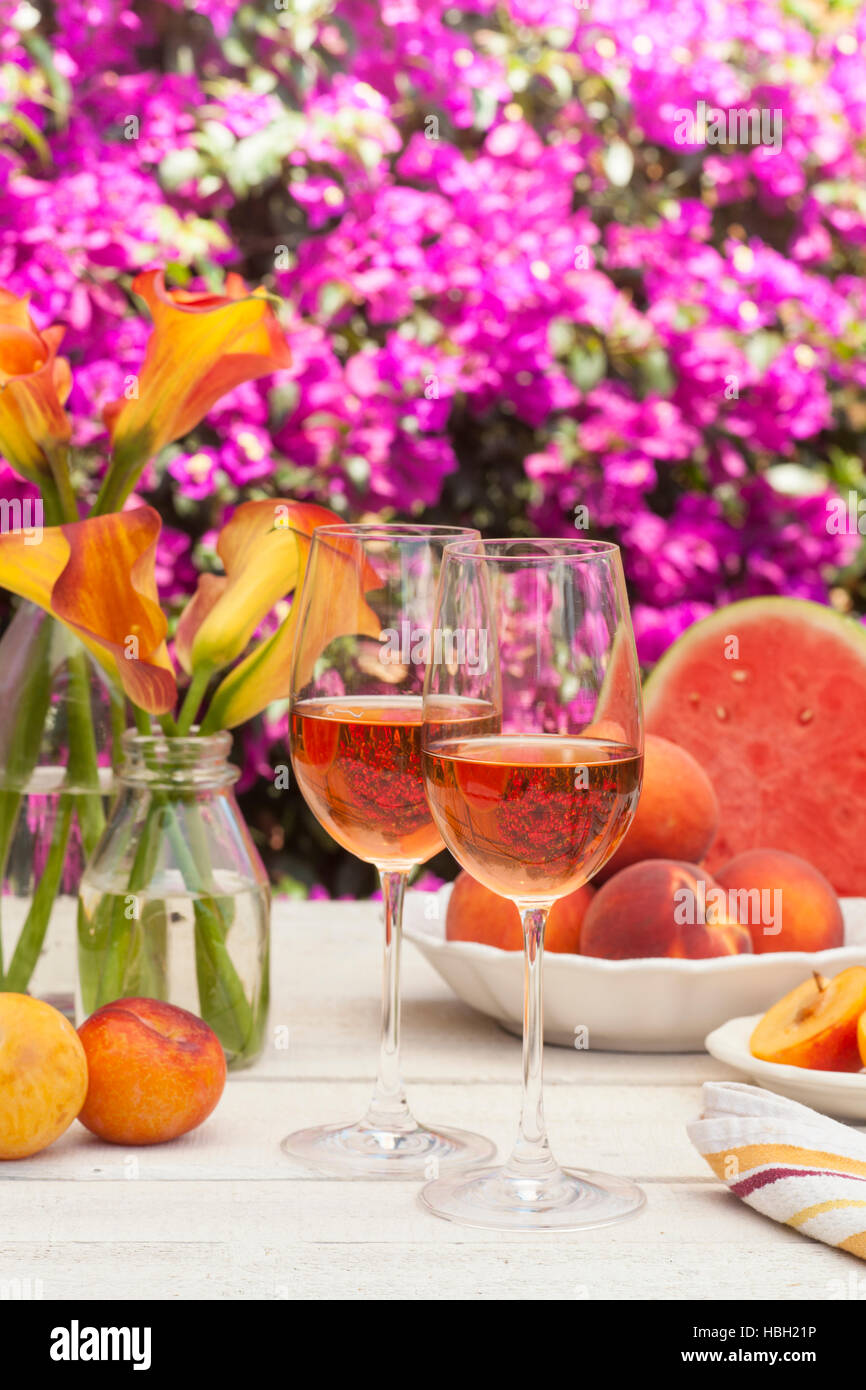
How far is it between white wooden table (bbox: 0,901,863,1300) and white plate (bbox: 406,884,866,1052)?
1.0 inches

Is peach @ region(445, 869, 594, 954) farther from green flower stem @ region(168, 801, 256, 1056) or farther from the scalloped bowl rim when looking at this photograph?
green flower stem @ region(168, 801, 256, 1056)

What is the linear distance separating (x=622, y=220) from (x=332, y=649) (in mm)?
2345

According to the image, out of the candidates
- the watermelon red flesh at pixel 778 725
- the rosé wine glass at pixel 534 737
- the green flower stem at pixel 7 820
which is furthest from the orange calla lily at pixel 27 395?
the watermelon red flesh at pixel 778 725

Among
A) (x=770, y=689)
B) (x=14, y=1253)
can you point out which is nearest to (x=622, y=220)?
(x=770, y=689)

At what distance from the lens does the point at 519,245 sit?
2.88 meters

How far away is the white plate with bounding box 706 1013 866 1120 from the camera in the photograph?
43.6 inches

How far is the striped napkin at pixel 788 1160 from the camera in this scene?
923 millimetres

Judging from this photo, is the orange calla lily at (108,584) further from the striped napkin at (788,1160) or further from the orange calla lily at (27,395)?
the striped napkin at (788,1160)

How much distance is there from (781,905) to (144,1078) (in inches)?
21.8

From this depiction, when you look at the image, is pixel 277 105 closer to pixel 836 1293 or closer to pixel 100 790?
pixel 100 790

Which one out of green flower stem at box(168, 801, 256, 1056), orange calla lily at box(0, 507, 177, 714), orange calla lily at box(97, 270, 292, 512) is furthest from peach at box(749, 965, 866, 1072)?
orange calla lily at box(97, 270, 292, 512)

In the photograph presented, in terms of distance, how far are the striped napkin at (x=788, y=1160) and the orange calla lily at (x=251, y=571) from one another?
19.4 inches

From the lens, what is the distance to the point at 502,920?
1345 millimetres
